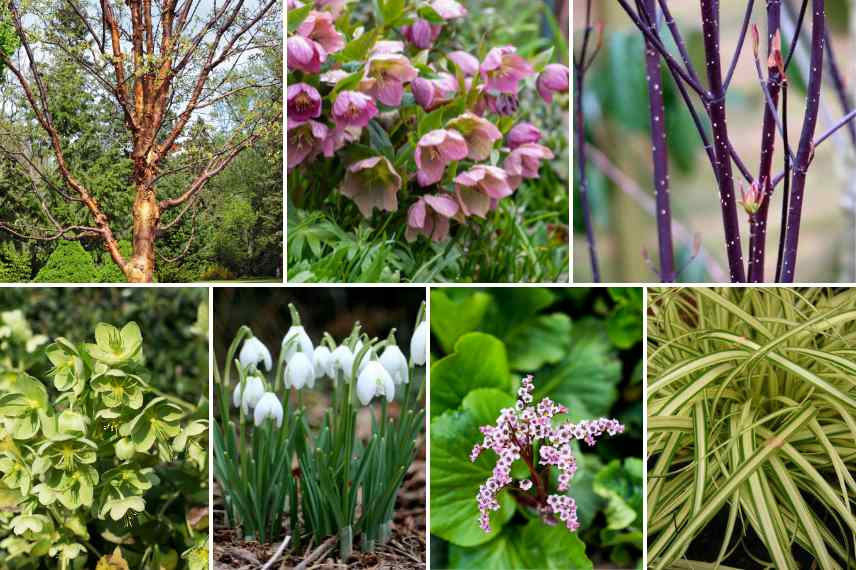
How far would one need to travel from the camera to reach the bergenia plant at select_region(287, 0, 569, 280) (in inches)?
48.9

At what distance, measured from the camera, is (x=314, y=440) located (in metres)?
1.31

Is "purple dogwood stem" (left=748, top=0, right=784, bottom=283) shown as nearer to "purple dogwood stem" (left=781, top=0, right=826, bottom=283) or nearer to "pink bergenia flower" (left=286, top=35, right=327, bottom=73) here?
"purple dogwood stem" (left=781, top=0, right=826, bottom=283)

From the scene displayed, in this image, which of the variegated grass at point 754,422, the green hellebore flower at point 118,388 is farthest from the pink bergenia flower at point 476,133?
the green hellebore flower at point 118,388

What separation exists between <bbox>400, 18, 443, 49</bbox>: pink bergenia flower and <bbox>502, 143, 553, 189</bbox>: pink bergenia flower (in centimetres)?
23

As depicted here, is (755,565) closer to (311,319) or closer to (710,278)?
(710,278)

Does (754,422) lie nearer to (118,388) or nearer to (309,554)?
(309,554)

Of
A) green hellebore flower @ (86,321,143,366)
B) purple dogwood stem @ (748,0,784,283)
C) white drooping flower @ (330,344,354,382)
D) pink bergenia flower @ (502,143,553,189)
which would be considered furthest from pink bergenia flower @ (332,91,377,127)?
purple dogwood stem @ (748,0,784,283)

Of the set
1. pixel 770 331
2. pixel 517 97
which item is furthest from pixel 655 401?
pixel 517 97

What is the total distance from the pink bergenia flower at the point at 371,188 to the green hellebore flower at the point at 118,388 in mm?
435

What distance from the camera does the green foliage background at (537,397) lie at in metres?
1.30

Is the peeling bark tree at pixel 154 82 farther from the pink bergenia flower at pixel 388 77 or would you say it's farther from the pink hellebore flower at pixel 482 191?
the pink hellebore flower at pixel 482 191

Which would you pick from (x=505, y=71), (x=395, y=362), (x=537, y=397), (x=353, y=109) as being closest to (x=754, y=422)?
(x=537, y=397)

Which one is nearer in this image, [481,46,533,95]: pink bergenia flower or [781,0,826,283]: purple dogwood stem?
[781,0,826,283]: purple dogwood stem

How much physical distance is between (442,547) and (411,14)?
2.87ft
